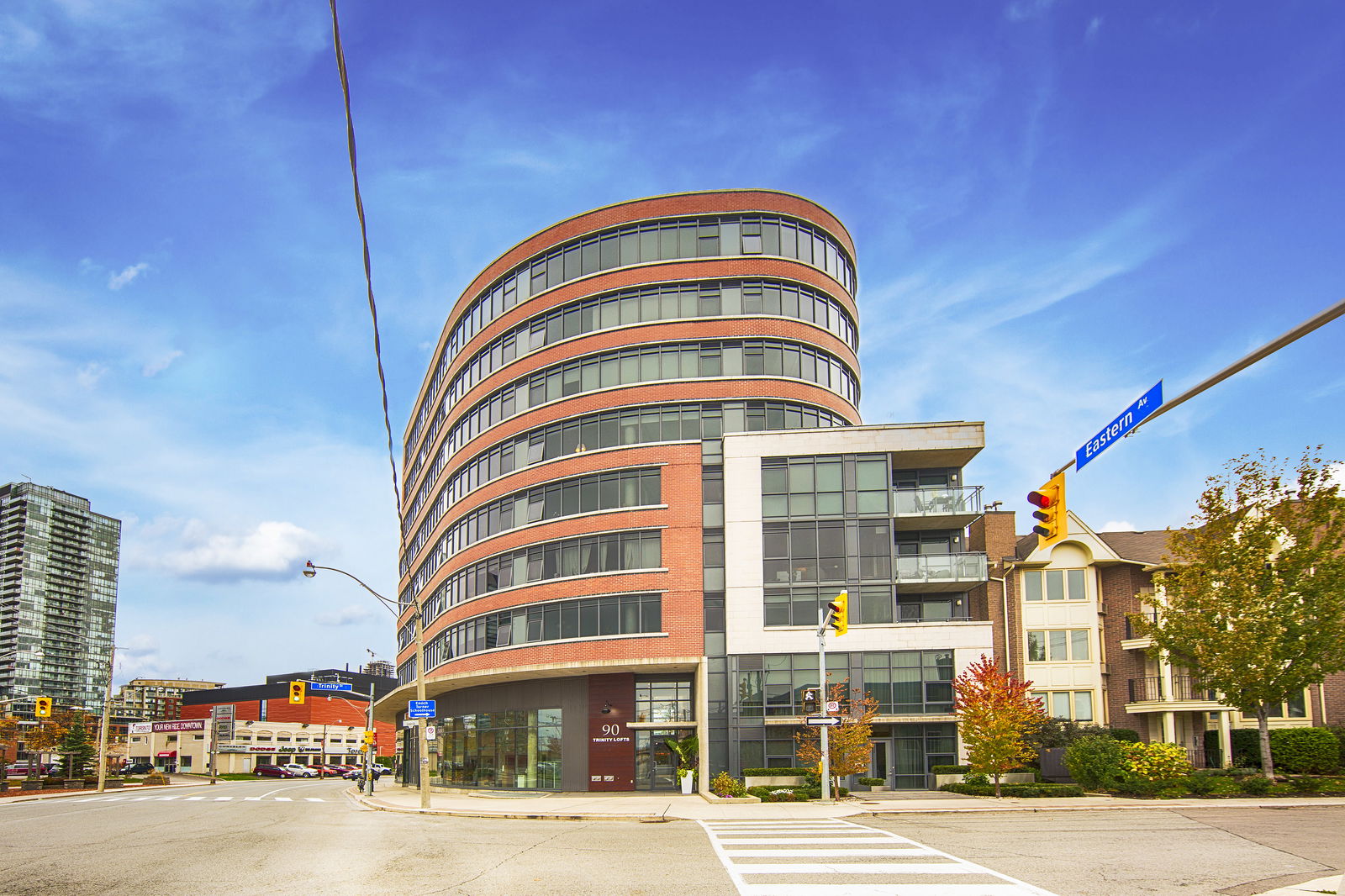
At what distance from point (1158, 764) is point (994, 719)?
15.8 ft

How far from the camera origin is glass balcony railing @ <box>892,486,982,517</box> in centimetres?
4138

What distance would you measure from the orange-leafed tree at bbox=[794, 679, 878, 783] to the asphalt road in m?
6.73

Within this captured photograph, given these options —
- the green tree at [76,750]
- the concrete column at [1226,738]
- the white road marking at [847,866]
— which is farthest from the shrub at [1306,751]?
the green tree at [76,750]

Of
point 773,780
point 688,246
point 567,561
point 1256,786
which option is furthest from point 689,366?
point 1256,786

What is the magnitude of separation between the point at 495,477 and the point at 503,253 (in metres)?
11.1

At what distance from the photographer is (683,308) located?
45.7m

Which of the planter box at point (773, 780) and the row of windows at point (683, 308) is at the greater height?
the row of windows at point (683, 308)

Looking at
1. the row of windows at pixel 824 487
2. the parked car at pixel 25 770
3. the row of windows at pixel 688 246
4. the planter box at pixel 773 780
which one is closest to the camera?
the planter box at pixel 773 780

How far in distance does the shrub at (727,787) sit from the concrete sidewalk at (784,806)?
2.54 ft

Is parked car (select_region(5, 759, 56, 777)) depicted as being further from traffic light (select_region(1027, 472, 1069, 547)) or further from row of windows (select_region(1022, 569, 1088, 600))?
traffic light (select_region(1027, 472, 1069, 547))

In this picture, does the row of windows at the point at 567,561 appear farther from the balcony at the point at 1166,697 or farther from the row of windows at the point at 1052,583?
the balcony at the point at 1166,697

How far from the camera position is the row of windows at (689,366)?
45031mm

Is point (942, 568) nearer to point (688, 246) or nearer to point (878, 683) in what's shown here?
point (878, 683)

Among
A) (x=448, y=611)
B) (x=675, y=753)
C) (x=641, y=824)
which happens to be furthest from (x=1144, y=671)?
(x=448, y=611)
